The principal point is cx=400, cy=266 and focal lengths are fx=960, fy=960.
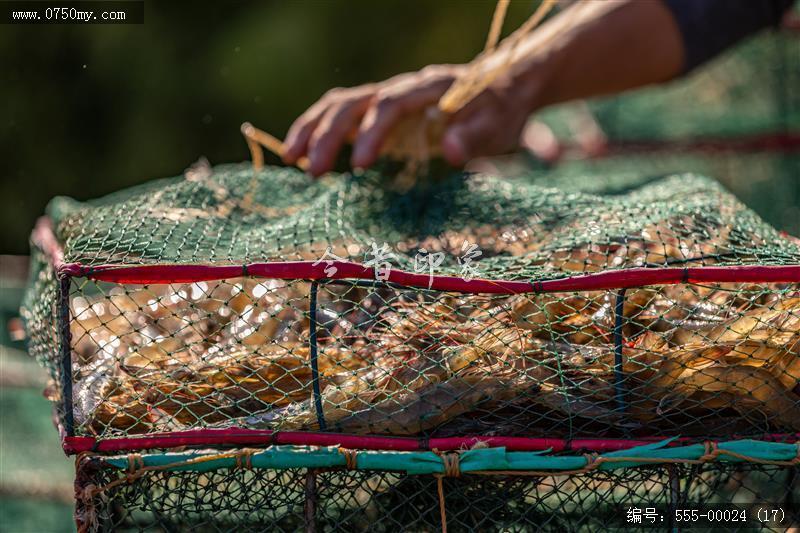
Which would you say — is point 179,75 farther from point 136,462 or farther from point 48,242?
point 136,462

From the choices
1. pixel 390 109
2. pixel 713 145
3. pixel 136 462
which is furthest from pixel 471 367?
pixel 713 145

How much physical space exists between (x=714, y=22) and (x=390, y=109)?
824mm

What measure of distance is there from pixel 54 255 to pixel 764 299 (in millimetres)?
949

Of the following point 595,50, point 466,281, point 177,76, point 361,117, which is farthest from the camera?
point 177,76

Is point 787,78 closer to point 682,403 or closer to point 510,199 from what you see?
point 510,199

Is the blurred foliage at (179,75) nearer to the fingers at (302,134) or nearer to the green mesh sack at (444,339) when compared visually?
the fingers at (302,134)

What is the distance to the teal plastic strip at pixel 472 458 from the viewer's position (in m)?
1.12

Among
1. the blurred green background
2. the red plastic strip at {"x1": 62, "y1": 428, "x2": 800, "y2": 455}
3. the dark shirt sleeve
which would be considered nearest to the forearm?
the dark shirt sleeve

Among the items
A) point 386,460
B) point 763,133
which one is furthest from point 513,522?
point 763,133

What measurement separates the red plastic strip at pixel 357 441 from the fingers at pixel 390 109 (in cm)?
68

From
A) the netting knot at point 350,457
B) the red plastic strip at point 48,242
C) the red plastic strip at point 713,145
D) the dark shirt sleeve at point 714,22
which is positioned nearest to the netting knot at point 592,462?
the netting knot at point 350,457

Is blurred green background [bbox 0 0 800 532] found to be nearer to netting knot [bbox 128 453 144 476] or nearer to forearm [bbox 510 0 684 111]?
forearm [bbox 510 0 684 111]

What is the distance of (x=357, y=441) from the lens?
1139 millimetres

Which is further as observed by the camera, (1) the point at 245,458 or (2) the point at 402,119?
(2) the point at 402,119
